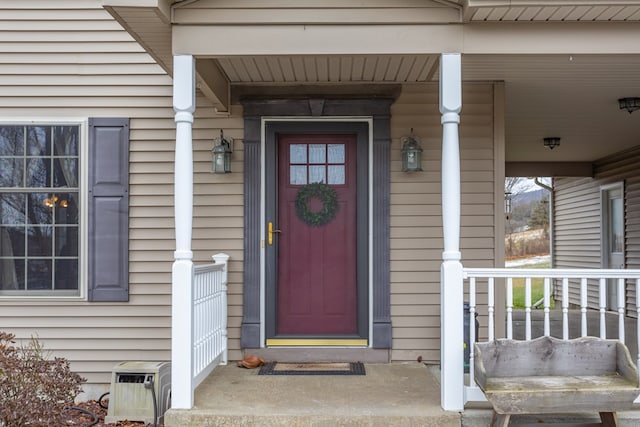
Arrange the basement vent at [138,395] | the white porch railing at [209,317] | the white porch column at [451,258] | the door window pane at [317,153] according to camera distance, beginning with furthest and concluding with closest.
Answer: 1. the door window pane at [317,153]
2. the basement vent at [138,395]
3. the white porch railing at [209,317]
4. the white porch column at [451,258]

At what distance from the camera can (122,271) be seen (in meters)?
4.71

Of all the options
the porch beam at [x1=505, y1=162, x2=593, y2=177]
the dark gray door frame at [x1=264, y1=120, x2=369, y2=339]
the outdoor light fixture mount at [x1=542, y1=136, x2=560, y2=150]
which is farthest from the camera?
the porch beam at [x1=505, y1=162, x2=593, y2=177]

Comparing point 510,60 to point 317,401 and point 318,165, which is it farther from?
point 317,401

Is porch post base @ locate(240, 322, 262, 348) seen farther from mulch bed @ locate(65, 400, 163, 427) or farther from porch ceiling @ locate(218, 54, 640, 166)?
porch ceiling @ locate(218, 54, 640, 166)

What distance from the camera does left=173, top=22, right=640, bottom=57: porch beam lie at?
3449mm

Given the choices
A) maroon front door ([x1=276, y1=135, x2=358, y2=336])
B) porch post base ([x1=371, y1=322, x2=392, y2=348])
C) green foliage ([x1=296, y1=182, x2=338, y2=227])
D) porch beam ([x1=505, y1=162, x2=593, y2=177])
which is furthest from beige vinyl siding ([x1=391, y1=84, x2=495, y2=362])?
porch beam ([x1=505, y1=162, x2=593, y2=177])

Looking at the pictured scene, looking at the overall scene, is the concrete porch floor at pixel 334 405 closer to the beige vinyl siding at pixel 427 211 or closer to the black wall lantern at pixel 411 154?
the beige vinyl siding at pixel 427 211

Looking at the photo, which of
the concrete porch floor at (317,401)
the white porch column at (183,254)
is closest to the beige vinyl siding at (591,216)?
the concrete porch floor at (317,401)

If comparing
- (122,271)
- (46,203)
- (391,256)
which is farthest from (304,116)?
(46,203)

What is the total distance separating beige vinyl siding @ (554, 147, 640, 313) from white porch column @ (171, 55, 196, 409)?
652 cm

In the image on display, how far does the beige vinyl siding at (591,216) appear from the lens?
7812 millimetres

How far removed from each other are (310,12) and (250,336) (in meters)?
2.57

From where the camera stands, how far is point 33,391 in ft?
11.1

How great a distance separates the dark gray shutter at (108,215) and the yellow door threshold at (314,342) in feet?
4.29
